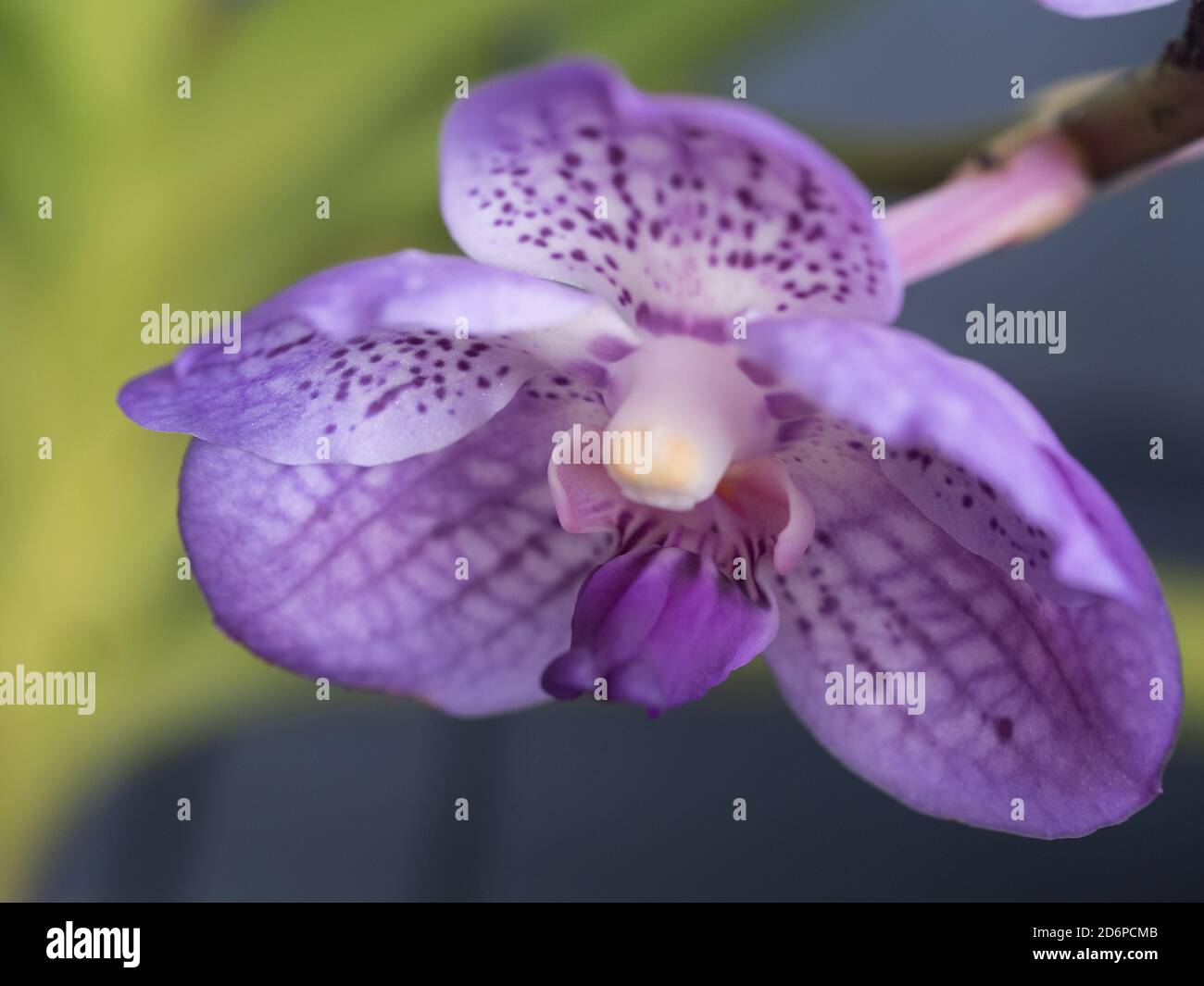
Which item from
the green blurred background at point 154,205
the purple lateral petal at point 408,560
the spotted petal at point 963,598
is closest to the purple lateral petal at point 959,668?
the spotted petal at point 963,598

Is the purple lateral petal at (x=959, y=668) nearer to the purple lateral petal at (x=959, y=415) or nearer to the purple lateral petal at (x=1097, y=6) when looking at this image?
the purple lateral petal at (x=959, y=415)

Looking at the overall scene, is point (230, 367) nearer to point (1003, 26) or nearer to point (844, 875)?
point (844, 875)

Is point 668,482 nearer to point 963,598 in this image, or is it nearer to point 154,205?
point 963,598

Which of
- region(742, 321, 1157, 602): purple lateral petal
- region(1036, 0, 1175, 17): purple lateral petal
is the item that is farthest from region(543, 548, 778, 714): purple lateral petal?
region(1036, 0, 1175, 17): purple lateral petal

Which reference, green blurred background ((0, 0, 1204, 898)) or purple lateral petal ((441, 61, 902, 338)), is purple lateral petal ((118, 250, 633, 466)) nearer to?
purple lateral petal ((441, 61, 902, 338))

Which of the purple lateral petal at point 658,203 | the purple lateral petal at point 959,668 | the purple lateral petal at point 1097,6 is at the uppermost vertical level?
the purple lateral petal at point 1097,6
